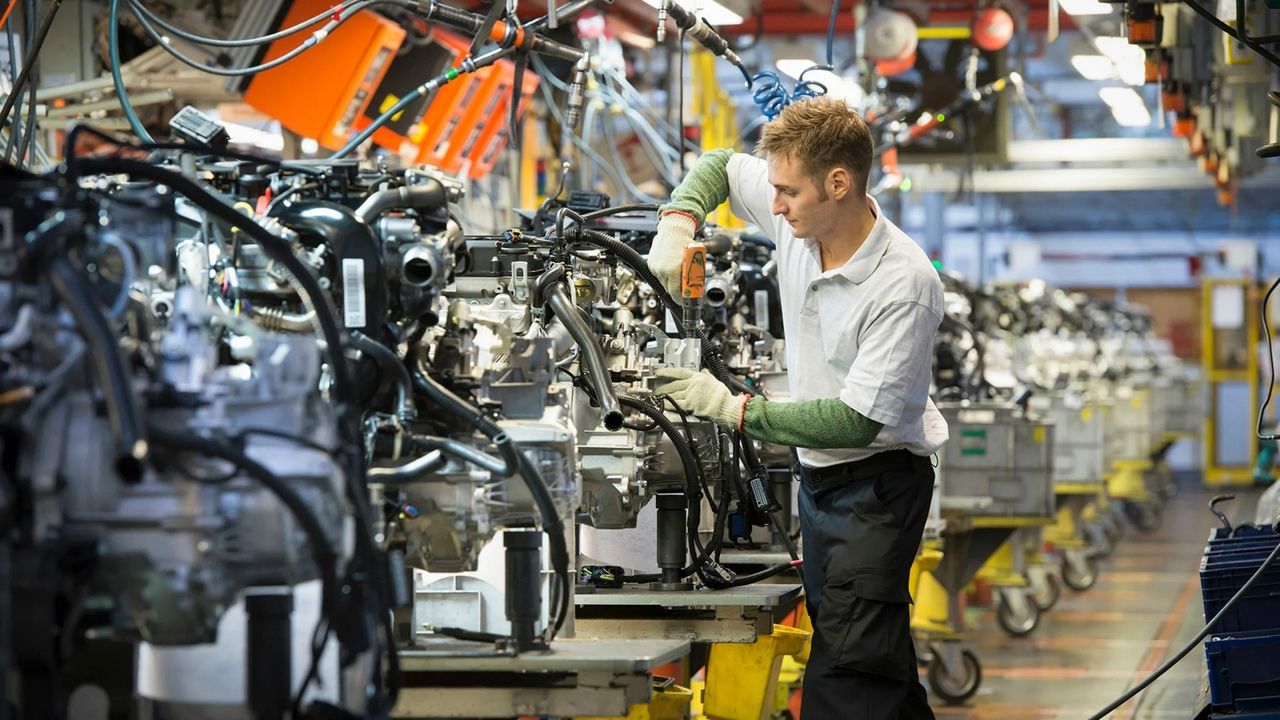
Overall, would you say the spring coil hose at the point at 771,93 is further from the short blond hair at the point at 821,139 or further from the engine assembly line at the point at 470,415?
the short blond hair at the point at 821,139

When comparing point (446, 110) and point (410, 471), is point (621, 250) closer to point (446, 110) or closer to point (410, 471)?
point (410, 471)

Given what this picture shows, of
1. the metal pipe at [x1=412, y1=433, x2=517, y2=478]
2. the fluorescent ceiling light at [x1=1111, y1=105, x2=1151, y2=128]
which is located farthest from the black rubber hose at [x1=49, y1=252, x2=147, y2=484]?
the fluorescent ceiling light at [x1=1111, y1=105, x2=1151, y2=128]

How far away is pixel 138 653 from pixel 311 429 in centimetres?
37

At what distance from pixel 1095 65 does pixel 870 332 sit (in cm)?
676

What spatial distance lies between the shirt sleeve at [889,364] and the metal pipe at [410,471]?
858 mm

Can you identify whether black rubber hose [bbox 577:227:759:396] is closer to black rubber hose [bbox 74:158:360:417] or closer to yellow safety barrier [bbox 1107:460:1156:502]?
black rubber hose [bbox 74:158:360:417]

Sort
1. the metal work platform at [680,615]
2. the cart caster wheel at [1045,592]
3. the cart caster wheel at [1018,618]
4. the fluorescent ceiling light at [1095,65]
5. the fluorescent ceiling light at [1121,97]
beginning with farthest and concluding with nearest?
the fluorescent ceiling light at [1121,97], the fluorescent ceiling light at [1095,65], the cart caster wheel at [1045,592], the cart caster wheel at [1018,618], the metal work platform at [680,615]

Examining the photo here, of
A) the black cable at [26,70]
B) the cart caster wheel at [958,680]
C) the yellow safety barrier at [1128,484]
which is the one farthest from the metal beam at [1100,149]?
the black cable at [26,70]

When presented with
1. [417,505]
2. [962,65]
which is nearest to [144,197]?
[417,505]

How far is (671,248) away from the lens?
3.12 metres

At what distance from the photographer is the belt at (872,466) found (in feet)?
9.91

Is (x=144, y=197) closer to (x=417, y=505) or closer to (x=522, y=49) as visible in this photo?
(x=417, y=505)

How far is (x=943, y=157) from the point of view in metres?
9.26

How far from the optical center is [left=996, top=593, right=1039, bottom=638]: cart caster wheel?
8.03 m
